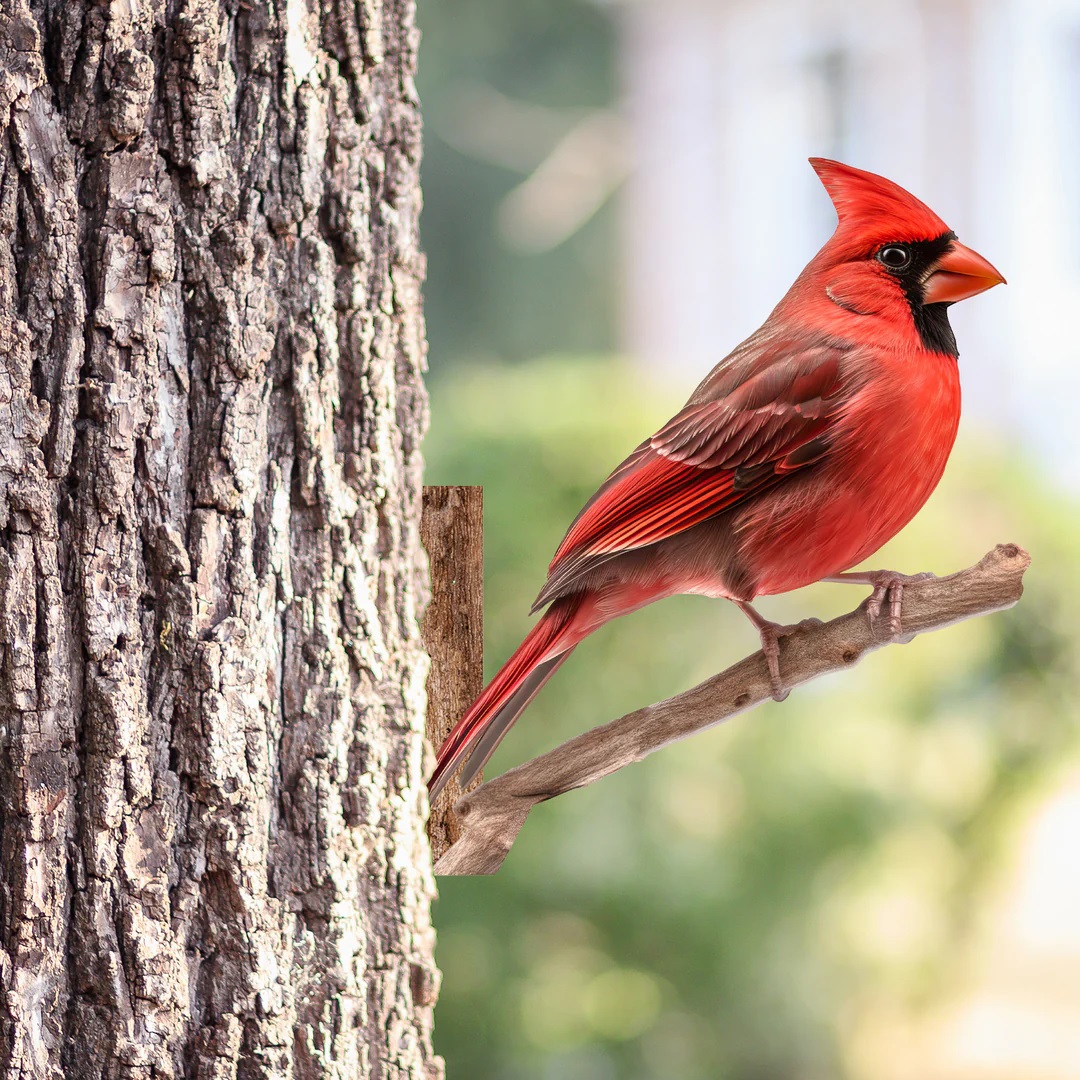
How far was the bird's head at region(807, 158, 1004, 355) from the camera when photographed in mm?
994

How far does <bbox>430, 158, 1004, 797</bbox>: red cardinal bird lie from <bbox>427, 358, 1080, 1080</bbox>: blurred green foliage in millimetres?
868

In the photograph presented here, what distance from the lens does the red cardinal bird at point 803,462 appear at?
99 cm

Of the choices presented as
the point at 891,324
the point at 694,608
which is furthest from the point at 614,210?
the point at 891,324

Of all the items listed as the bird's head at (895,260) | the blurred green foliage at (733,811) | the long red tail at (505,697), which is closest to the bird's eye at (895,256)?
the bird's head at (895,260)

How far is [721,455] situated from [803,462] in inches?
2.5

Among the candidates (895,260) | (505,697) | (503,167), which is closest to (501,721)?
(505,697)

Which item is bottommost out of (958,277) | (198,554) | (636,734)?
(636,734)

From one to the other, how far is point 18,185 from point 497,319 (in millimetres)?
2372

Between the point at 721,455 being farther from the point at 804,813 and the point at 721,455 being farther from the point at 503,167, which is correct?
the point at 503,167

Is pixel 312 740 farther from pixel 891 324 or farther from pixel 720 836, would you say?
pixel 720 836

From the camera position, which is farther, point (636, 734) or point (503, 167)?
point (503, 167)

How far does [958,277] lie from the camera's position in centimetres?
99

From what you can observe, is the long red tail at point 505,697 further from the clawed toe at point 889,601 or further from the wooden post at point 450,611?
the clawed toe at point 889,601

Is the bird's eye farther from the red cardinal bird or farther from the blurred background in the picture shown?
the blurred background
